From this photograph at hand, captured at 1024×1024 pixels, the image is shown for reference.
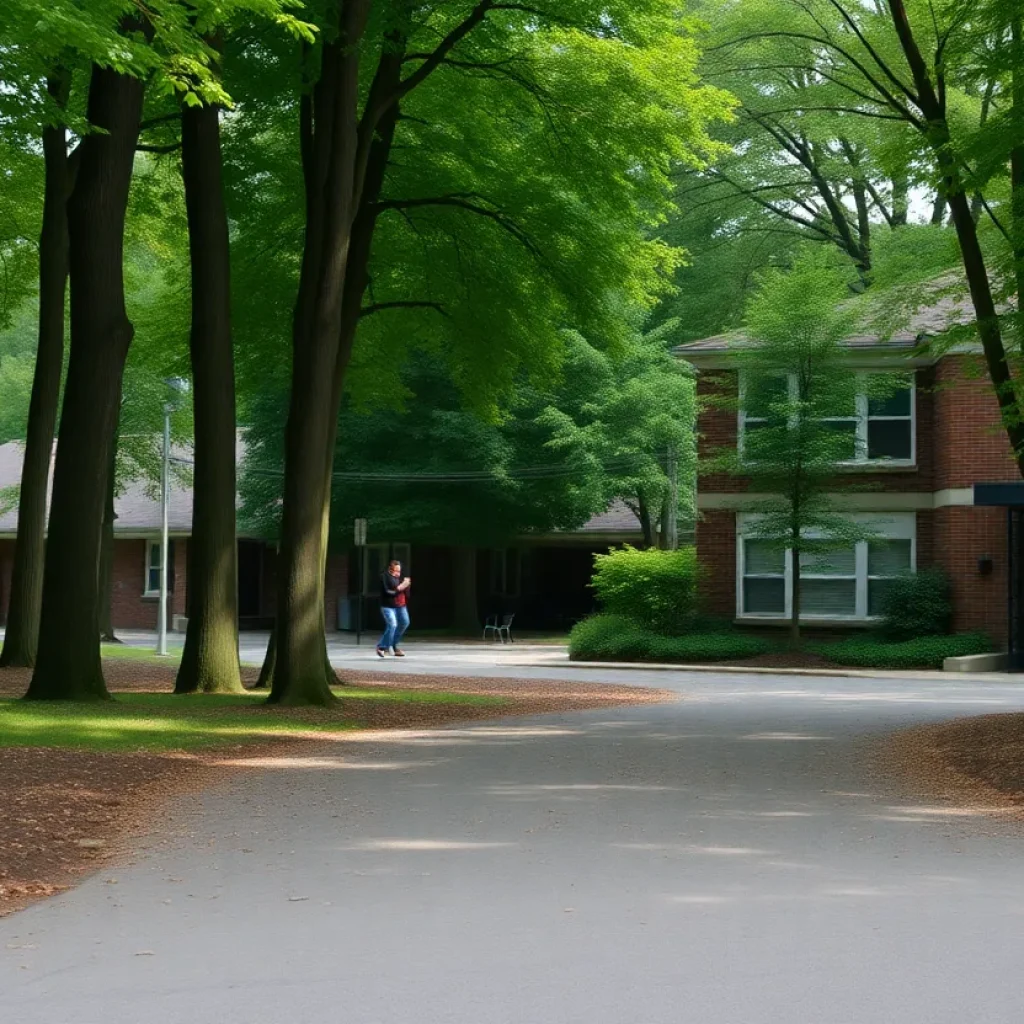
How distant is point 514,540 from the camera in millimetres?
51125

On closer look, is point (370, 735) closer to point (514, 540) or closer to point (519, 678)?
point (519, 678)

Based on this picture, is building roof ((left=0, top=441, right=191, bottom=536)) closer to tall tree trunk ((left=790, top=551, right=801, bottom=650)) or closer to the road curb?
the road curb

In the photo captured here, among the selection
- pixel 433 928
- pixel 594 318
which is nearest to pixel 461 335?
pixel 594 318

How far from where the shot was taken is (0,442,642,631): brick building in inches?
2056

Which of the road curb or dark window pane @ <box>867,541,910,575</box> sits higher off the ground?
dark window pane @ <box>867,541,910,575</box>

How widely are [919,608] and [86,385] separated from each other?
20676mm

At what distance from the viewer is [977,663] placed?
106 feet

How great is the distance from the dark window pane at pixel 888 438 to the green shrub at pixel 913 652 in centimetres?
455

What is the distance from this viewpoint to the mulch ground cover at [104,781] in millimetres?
9266

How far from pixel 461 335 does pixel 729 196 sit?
26.2 meters

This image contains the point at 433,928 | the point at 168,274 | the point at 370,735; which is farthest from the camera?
the point at 168,274

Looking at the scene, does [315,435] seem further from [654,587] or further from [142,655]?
[654,587]

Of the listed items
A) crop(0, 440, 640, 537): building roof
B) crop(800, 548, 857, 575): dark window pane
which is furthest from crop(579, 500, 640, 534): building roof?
crop(800, 548, 857, 575): dark window pane

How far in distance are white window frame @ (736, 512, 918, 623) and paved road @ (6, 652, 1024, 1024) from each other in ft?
75.2
